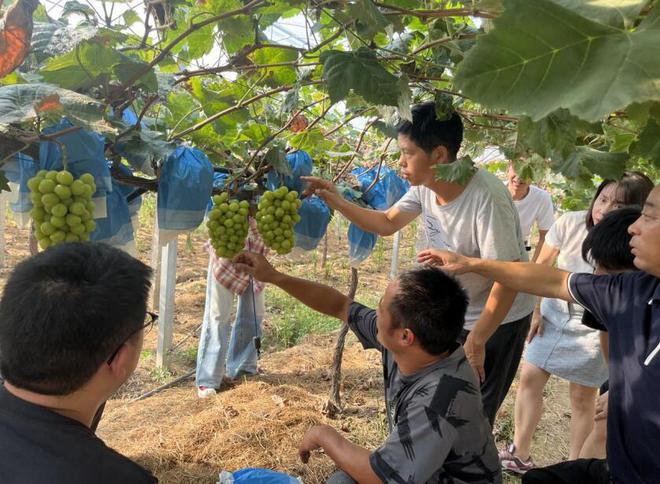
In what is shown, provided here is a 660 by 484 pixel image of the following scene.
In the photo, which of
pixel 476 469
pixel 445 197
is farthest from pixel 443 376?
pixel 445 197

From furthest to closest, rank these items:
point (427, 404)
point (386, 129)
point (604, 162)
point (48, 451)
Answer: point (386, 129), point (604, 162), point (427, 404), point (48, 451)

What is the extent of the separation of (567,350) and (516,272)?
139 cm

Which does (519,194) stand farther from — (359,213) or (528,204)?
(359,213)

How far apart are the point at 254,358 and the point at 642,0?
186 inches

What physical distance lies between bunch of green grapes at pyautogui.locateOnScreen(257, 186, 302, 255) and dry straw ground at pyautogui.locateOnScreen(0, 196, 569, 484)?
4.68 feet

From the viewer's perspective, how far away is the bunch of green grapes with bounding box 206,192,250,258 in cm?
213

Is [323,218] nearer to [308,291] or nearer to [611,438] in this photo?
[308,291]

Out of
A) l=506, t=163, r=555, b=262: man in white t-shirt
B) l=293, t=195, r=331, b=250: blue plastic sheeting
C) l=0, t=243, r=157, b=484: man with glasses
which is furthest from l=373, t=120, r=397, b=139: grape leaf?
l=0, t=243, r=157, b=484: man with glasses

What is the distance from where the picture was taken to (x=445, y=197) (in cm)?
258

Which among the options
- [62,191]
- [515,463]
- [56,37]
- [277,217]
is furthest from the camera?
[515,463]

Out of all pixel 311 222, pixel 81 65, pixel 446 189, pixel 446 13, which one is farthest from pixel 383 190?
pixel 81 65

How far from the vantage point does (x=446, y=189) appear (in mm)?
2525

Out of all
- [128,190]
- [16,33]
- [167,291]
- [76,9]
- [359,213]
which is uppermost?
[76,9]

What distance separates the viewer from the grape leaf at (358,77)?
1.62 m
